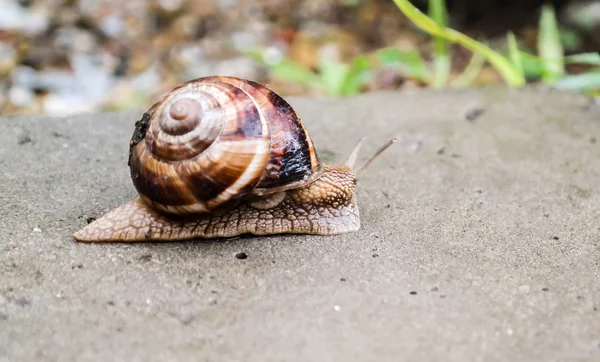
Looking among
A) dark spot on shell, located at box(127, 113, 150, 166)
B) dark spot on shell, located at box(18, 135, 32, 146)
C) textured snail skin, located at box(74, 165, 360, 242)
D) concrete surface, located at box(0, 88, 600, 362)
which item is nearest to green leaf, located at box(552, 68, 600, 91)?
concrete surface, located at box(0, 88, 600, 362)

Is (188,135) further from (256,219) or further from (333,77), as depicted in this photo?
(333,77)

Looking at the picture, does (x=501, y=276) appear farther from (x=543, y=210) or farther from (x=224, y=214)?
(x=224, y=214)

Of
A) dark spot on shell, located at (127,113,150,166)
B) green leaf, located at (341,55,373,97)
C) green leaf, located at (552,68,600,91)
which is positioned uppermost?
dark spot on shell, located at (127,113,150,166)

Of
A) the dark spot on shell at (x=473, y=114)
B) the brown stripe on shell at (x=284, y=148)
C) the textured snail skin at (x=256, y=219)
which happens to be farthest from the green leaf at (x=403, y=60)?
the brown stripe on shell at (x=284, y=148)

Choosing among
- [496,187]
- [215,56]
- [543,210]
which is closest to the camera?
[543,210]

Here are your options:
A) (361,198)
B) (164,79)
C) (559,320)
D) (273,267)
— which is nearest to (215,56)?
(164,79)

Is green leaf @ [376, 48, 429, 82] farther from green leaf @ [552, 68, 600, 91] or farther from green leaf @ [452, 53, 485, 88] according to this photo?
green leaf @ [552, 68, 600, 91]

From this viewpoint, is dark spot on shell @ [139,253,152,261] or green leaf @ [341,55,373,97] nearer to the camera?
dark spot on shell @ [139,253,152,261]
